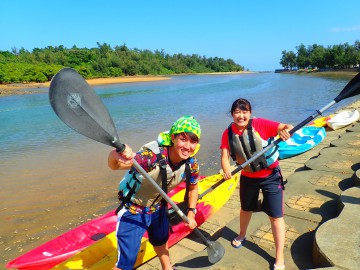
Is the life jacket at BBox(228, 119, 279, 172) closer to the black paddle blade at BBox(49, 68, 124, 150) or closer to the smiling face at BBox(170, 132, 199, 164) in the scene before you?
the smiling face at BBox(170, 132, 199, 164)

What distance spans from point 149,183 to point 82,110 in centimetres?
82

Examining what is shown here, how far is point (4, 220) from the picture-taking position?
535cm

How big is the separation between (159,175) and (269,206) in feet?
3.86

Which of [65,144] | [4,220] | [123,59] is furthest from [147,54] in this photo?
[4,220]

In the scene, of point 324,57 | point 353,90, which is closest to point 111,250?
point 353,90

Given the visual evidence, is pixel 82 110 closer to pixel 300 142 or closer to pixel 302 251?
pixel 302 251

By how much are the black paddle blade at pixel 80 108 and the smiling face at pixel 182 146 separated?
1.68 feet

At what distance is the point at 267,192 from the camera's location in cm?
286

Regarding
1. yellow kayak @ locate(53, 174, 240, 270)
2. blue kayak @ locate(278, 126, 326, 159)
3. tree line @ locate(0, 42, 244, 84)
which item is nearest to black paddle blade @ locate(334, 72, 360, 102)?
yellow kayak @ locate(53, 174, 240, 270)

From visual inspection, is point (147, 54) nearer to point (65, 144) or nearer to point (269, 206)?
point (65, 144)

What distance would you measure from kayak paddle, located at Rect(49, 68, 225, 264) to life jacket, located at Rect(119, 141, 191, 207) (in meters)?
0.10

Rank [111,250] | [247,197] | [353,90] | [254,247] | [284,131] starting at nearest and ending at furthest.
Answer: [284,131] < [247,197] < [254,247] < [353,90] < [111,250]

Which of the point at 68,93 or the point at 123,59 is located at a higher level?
the point at 123,59

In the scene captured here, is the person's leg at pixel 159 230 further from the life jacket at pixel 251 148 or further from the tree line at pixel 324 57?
the tree line at pixel 324 57
